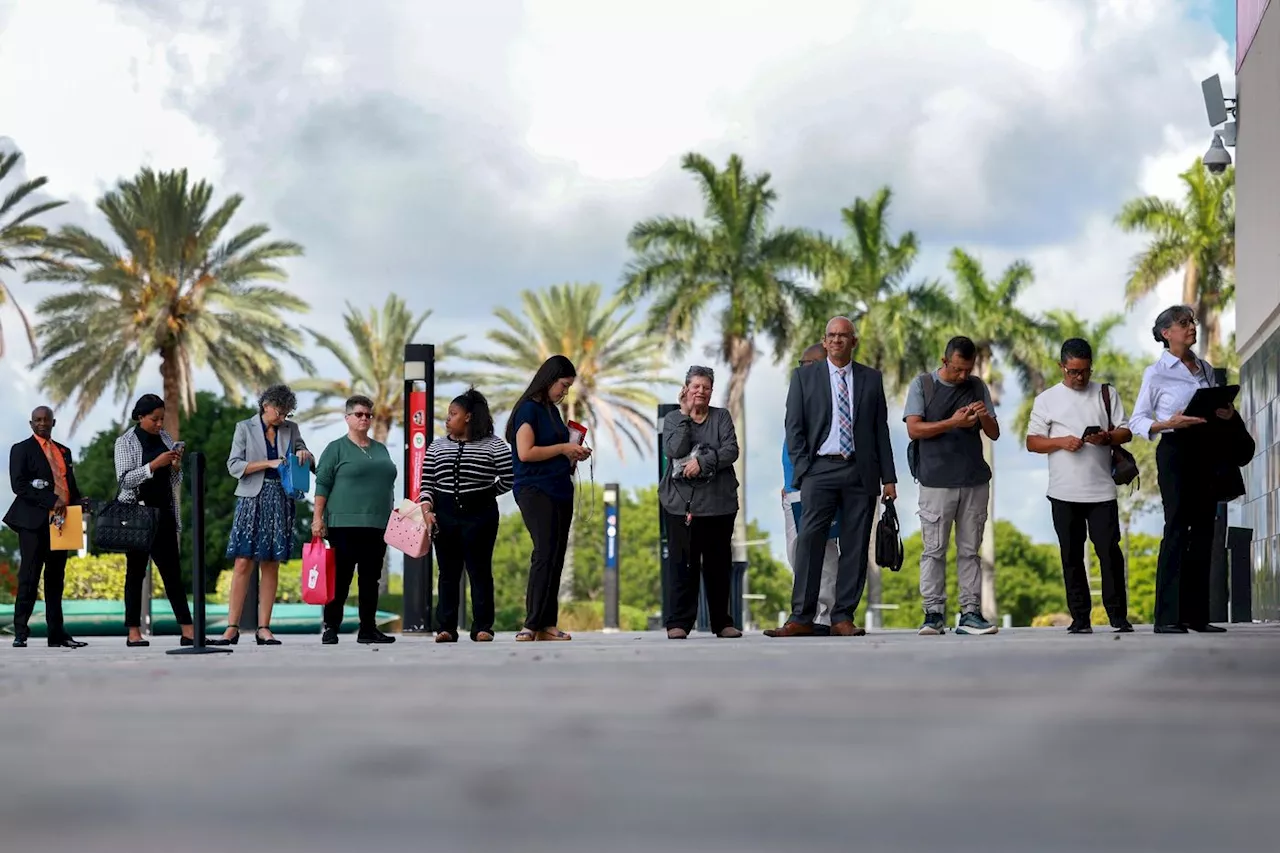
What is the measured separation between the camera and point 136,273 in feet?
149

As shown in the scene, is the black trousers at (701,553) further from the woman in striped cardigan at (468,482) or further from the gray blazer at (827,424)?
the woman in striped cardigan at (468,482)

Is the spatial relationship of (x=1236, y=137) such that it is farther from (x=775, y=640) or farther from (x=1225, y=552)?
(x=775, y=640)

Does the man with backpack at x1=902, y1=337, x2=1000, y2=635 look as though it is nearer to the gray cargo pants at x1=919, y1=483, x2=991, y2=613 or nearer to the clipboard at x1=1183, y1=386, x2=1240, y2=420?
the gray cargo pants at x1=919, y1=483, x2=991, y2=613

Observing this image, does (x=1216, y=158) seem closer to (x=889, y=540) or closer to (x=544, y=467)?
(x=889, y=540)

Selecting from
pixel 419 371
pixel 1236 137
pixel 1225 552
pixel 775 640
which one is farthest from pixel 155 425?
pixel 1236 137

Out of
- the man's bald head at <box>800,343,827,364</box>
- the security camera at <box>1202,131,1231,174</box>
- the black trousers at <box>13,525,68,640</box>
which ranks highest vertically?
the security camera at <box>1202,131,1231,174</box>

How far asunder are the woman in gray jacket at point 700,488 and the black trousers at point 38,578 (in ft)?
14.6

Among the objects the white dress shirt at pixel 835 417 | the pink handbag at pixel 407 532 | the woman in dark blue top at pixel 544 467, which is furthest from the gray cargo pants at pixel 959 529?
the pink handbag at pixel 407 532

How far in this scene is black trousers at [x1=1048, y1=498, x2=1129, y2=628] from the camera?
40.9 ft

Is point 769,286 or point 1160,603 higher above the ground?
point 769,286

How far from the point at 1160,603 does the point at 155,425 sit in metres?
6.53

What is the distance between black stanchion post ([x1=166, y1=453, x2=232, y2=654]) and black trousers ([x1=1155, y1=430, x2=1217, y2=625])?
533 centimetres

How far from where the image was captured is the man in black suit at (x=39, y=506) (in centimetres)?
1448

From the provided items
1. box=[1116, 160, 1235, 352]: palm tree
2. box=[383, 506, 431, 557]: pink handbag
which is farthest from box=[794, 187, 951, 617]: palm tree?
box=[383, 506, 431, 557]: pink handbag
